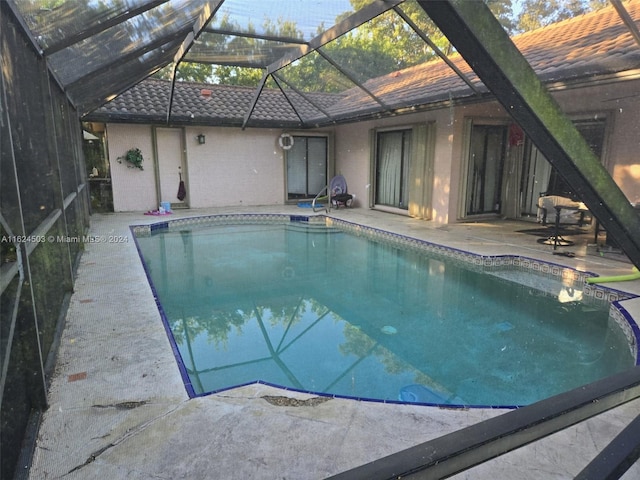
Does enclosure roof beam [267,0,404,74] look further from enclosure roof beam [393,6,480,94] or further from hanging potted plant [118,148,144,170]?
hanging potted plant [118,148,144,170]

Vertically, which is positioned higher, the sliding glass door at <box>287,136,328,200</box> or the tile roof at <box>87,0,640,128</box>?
the tile roof at <box>87,0,640,128</box>

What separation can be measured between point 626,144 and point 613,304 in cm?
382

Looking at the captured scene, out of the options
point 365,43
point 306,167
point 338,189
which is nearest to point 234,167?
point 306,167

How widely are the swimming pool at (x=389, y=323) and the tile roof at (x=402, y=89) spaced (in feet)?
8.92

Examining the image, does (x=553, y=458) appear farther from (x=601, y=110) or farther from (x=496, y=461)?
(x=601, y=110)

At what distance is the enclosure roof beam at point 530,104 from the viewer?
3.26ft

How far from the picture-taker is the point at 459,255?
648 cm

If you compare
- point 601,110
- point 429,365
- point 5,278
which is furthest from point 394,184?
point 5,278

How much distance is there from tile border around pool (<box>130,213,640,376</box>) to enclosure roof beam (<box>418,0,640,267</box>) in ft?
8.53

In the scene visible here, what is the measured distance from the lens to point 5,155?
1918 mm

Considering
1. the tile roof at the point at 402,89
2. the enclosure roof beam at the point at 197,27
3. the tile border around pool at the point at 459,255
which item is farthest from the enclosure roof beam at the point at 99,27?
the tile border around pool at the point at 459,255

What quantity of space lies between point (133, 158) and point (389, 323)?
8.80 m

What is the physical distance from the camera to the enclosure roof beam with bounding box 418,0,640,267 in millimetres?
995

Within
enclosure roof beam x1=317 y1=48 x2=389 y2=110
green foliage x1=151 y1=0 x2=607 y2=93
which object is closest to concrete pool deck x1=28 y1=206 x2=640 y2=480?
green foliage x1=151 y1=0 x2=607 y2=93
